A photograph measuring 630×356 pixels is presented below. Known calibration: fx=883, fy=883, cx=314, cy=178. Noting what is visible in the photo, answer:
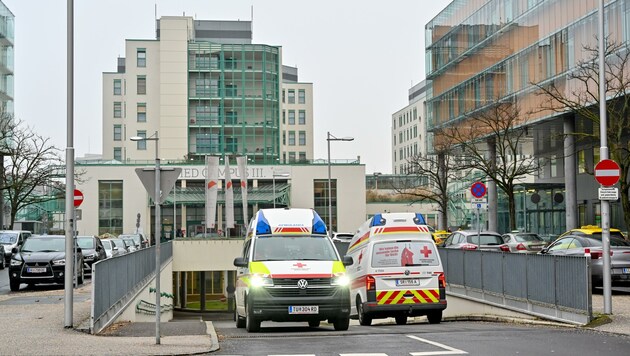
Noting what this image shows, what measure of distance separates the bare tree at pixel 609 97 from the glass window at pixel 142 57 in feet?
191

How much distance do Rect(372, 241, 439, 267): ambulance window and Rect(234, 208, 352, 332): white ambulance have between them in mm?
1738

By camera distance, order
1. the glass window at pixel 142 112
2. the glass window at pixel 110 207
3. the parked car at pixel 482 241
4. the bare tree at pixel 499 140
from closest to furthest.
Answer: the parked car at pixel 482 241 < the bare tree at pixel 499 140 < the glass window at pixel 110 207 < the glass window at pixel 142 112

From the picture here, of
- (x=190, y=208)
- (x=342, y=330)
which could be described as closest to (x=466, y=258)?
(x=342, y=330)

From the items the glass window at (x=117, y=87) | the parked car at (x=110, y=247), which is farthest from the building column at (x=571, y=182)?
the glass window at (x=117, y=87)

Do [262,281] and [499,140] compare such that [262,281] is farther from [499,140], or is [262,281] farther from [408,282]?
[499,140]

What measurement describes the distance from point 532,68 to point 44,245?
94.9ft

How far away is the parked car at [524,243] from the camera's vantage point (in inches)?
1335

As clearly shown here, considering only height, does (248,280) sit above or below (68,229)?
below

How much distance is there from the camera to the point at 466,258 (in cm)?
2544

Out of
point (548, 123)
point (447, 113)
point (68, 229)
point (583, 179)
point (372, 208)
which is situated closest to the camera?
point (68, 229)

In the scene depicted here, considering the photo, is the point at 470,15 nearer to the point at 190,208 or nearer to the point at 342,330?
the point at 190,208

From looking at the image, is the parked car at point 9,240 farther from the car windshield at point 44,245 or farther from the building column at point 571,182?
the building column at point 571,182

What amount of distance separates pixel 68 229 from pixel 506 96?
3797 cm

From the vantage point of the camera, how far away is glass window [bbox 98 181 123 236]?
80.9 m
